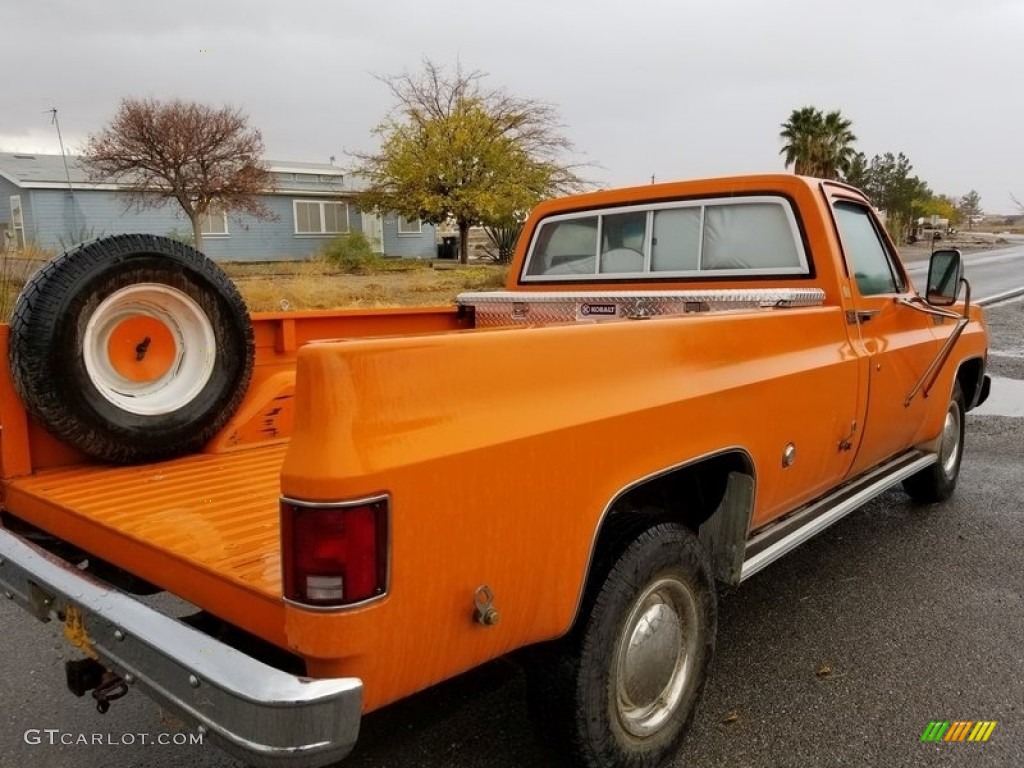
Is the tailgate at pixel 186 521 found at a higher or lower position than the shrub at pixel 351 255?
lower

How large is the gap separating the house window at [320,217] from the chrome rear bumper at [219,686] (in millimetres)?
33172

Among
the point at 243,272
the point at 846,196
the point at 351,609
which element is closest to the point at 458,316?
the point at 846,196

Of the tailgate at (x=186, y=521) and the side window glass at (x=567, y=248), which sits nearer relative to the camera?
the tailgate at (x=186, y=521)

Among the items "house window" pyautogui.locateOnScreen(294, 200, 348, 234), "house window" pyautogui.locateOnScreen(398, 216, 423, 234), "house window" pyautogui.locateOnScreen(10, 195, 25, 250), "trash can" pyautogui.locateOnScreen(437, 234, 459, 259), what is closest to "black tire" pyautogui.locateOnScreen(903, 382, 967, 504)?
"house window" pyautogui.locateOnScreen(294, 200, 348, 234)

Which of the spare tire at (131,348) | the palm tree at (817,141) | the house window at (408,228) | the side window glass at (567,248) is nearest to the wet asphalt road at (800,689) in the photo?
the spare tire at (131,348)

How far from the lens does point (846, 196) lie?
4.09 metres

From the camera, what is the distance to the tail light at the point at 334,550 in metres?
1.63

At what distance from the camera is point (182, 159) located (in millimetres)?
25016

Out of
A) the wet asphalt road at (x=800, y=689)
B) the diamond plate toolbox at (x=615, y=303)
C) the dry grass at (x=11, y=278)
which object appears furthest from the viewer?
the dry grass at (x=11, y=278)

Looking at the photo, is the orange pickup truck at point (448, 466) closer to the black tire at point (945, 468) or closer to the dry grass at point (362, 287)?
the black tire at point (945, 468)

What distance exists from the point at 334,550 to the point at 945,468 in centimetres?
480

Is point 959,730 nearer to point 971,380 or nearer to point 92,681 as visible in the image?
point 92,681

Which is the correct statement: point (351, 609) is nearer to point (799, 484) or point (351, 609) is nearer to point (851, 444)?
point (799, 484)

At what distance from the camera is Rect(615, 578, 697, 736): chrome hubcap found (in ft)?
7.87
